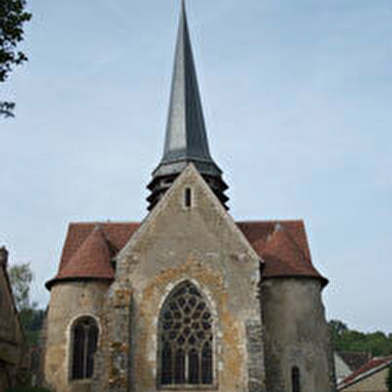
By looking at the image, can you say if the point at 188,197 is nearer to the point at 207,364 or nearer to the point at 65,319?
the point at 207,364

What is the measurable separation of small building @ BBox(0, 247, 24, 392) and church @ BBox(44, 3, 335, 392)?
5.34 feet

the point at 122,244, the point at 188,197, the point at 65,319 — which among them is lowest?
the point at 65,319

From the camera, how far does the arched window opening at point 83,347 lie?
24.4m

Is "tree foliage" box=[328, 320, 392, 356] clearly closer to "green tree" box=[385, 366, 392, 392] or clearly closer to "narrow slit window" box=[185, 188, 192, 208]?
"green tree" box=[385, 366, 392, 392]

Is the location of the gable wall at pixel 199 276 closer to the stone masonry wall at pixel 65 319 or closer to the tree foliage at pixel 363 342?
the stone masonry wall at pixel 65 319

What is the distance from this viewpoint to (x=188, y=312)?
24.0m

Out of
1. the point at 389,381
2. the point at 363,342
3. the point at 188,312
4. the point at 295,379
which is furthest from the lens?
the point at 363,342

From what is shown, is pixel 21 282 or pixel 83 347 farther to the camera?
pixel 21 282

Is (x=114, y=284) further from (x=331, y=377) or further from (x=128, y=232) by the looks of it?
(x=331, y=377)

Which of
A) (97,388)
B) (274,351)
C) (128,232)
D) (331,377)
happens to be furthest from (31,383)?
(331,377)

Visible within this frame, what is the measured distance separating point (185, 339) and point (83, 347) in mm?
4499

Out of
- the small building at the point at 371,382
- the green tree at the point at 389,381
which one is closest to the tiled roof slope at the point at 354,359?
the small building at the point at 371,382

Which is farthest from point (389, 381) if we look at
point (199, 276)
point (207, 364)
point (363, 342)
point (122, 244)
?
point (363, 342)

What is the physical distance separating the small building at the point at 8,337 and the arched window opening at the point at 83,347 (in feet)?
8.90
